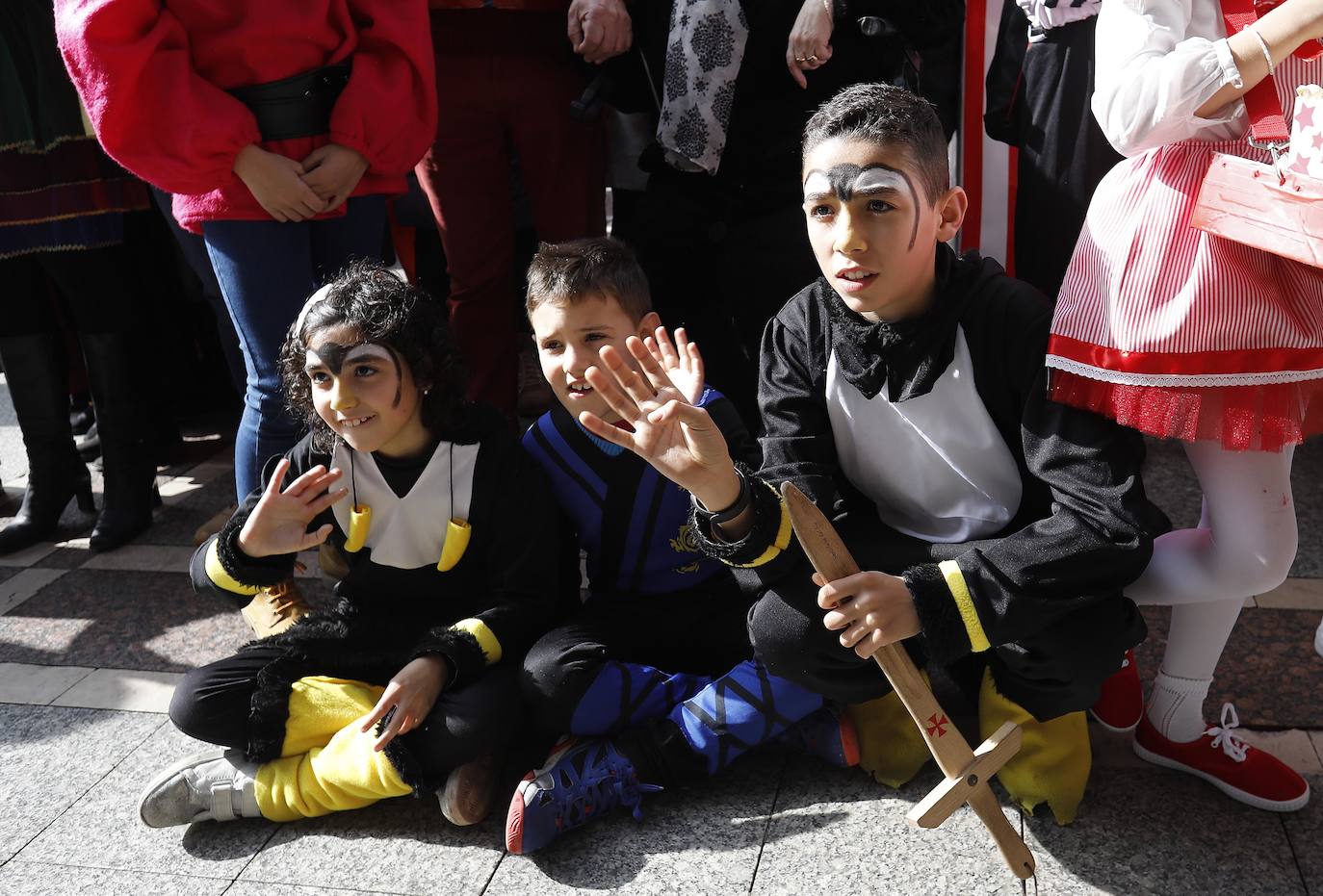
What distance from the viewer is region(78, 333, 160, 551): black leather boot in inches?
136

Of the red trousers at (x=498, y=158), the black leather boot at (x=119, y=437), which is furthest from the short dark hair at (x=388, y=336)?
the black leather boot at (x=119, y=437)

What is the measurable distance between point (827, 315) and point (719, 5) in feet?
3.34

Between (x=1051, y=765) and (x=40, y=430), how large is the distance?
3.03 meters

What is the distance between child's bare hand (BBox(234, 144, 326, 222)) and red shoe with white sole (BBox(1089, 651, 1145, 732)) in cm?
188

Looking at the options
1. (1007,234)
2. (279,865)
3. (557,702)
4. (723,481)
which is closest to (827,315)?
(723,481)

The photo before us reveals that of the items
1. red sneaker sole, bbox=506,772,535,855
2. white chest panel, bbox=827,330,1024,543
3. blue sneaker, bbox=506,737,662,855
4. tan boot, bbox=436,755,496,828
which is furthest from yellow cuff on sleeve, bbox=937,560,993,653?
tan boot, bbox=436,755,496,828

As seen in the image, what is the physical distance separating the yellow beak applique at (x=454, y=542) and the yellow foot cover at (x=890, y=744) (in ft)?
2.63

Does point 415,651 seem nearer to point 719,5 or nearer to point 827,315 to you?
point 827,315

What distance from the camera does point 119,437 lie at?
3.53 meters

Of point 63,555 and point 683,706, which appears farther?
point 63,555

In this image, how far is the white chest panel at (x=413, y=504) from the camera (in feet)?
7.77

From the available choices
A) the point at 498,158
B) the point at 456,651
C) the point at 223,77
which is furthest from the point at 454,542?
the point at 498,158

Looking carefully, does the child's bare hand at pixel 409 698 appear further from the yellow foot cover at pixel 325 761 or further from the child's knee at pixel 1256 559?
the child's knee at pixel 1256 559

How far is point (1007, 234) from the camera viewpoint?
3.54 m
